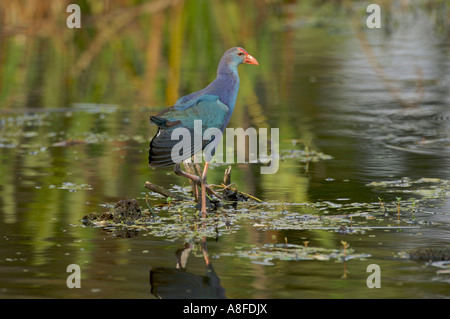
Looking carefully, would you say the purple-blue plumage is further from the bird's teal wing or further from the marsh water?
the marsh water

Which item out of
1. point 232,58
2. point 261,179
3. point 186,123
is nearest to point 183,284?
point 186,123

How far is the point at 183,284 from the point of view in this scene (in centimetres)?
452

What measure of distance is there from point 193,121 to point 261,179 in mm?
1289

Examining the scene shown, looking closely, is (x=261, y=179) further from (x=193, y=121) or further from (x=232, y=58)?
(x=193, y=121)

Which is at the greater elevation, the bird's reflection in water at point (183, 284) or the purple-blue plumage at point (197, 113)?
the purple-blue plumage at point (197, 113)

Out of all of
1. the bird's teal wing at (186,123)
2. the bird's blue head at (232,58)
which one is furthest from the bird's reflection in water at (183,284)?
the bird's blue head at (232,58)

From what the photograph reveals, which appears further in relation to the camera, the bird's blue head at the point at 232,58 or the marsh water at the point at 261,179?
the bird's blue head at the point at 232,58

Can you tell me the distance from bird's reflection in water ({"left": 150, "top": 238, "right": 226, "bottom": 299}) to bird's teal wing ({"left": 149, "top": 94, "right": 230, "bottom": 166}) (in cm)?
108

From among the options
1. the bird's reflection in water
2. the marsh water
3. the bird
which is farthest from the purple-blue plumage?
the bird's reflection in water

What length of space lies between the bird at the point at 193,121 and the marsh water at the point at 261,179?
0.41 metres

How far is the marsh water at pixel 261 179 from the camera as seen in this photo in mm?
4648

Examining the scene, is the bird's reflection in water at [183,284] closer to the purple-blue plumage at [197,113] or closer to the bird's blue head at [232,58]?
the purple-blue plumage at [197,113]

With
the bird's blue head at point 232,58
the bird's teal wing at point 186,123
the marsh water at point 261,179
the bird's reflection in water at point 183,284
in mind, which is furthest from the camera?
the bird's blue head at point 232,58
